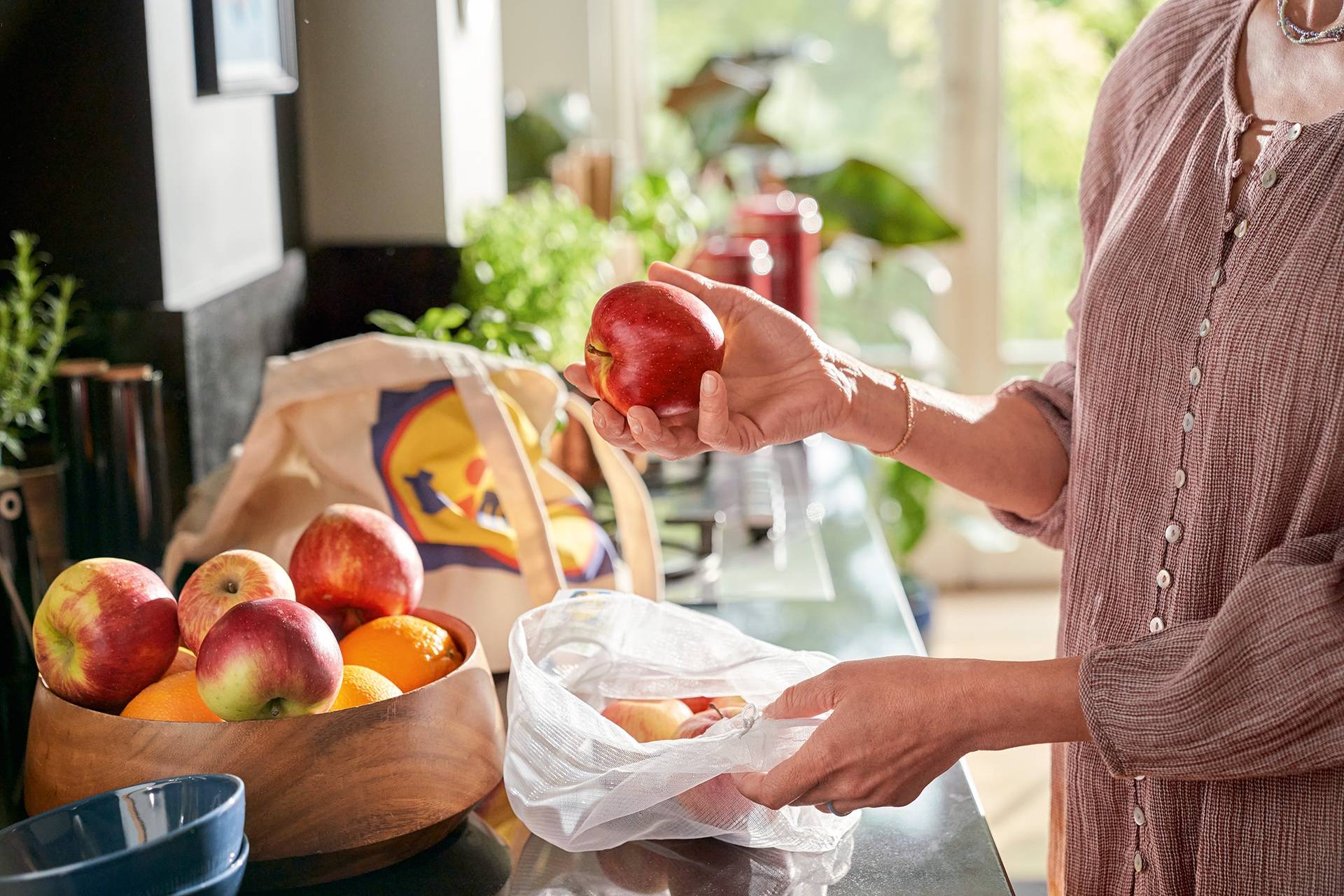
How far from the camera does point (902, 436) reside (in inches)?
43.1

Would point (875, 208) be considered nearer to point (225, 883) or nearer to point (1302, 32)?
point (1302, 32)

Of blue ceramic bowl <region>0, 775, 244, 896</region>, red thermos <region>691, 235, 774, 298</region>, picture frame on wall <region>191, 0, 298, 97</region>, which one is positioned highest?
picture frame on wall <region>191, 0, 298, 97</region>

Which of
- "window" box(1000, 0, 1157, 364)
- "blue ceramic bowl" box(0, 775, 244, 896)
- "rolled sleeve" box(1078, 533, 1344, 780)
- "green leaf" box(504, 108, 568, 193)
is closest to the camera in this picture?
"blue ceramic bowl" box(0, 775, 244, 896)

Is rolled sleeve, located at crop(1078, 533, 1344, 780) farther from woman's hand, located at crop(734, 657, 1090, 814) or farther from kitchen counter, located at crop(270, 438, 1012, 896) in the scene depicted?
kitchen counter, located at crop(270, 438, 1012, 896)

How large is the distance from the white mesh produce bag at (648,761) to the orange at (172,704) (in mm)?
200

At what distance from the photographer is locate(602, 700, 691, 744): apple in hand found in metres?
0.94

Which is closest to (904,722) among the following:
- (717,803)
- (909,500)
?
(717,803)

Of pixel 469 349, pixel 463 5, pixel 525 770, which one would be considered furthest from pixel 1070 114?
pixel 525 770

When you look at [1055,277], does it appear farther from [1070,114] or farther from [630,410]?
[630,410]

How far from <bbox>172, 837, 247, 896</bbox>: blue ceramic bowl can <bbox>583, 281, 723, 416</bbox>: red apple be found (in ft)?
1.39

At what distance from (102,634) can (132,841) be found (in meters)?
0.18

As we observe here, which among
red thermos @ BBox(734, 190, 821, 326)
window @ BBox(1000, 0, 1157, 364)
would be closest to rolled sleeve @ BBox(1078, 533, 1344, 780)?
red thermos @ BBox(734, 190, 821, 326)

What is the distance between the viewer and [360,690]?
2.78 ft

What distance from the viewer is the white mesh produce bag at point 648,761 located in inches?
33.4
